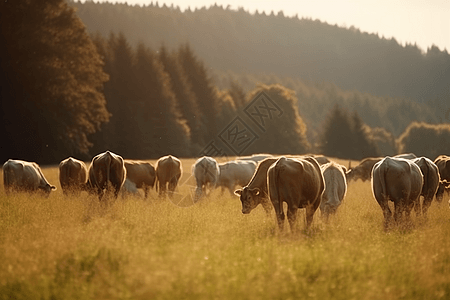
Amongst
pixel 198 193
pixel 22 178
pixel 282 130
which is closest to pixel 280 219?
pixel 198 193

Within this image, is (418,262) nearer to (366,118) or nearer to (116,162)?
(116,162)

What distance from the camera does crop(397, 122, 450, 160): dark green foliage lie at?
308 ft

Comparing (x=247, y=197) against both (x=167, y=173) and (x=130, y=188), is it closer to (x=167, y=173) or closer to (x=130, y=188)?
(x=167, y=173)

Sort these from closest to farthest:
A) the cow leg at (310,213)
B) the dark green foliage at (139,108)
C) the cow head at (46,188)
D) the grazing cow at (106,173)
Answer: the cow leg at (310,213) < the grazing cow at (106,173) < the cow head at (46,188) < the dark green foliage at (139,108)

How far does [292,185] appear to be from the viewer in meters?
9.57

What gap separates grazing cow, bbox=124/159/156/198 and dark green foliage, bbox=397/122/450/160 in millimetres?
84365

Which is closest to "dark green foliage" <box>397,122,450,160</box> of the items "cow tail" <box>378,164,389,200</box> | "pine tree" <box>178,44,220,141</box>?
"pine tree" <box>178,44,220,141</box>

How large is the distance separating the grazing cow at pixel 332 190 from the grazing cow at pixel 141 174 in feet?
27.0

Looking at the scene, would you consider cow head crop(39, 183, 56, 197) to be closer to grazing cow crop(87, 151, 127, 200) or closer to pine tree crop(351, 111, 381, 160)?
grazing cow crop(87, 151, 127, 200)

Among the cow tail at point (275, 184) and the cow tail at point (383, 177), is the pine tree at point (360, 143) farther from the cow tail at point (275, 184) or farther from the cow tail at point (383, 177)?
the cow tail at point (275, 184)

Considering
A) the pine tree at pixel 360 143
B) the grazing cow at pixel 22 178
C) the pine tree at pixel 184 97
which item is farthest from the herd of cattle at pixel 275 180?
the pine tree at pixel 360 143

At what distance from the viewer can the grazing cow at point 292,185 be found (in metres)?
9.55

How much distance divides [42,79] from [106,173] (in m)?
20.5

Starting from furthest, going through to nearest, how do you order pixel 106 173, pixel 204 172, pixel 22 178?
1. pixel 204 172
2. pixel 22 178
3. pixel 106 173
